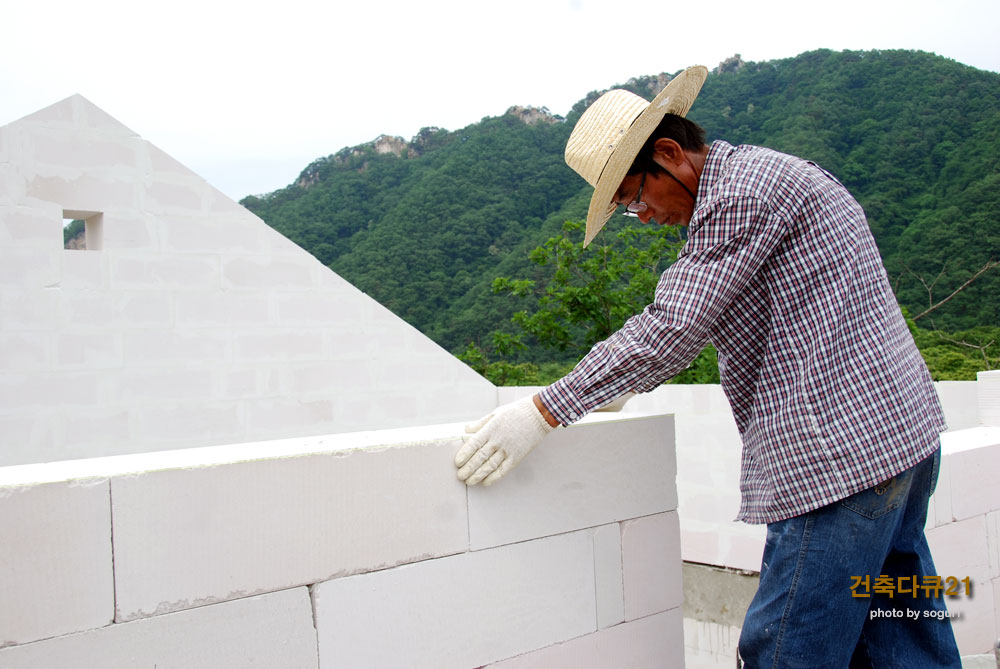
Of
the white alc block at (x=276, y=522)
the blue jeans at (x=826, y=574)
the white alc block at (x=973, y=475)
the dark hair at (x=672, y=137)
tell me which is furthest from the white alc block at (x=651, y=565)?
the white alc block at (x=973, y=475)

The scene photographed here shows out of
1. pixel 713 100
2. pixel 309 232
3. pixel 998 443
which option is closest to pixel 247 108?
pixel 309 232

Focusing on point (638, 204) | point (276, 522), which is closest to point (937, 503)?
point (638, 204)

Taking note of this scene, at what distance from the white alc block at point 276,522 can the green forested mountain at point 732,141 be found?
1000 cm

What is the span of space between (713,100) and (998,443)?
15.7 metres

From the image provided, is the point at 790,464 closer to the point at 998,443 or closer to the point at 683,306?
the point at 683,306

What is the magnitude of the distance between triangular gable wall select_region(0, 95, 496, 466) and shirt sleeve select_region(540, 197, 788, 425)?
151 inches

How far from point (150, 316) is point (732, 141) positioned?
1299cm

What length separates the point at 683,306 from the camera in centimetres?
144

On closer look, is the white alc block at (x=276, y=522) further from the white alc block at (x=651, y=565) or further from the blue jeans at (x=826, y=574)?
the blue jeans at (x=826, y=574)

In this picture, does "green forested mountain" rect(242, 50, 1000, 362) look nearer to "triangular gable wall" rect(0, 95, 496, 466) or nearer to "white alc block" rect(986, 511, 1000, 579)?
"white alc block" rect(986, 511, 1000, 579)

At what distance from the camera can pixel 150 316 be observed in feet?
15.5

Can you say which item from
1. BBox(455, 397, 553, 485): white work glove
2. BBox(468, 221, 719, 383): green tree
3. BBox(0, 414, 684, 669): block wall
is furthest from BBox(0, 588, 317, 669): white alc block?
BBox(468, 221, 719, 383): green tree

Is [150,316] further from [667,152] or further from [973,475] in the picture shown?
[973,475]

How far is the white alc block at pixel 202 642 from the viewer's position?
47.8 inches
